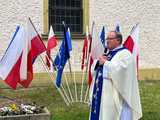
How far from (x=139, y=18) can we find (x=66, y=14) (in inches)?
95.2

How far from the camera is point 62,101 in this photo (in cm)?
1272

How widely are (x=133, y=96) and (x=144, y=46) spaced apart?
932 cm

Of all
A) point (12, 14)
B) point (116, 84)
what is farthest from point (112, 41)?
point (12, 14)

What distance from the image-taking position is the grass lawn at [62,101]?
1091 centimetres

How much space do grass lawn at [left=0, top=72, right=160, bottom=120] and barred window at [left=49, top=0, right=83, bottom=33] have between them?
1.91m

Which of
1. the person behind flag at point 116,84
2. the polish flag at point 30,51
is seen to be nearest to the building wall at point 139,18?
the polish flag at point 30,51

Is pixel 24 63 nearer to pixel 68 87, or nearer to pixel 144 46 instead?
pixel 68 87

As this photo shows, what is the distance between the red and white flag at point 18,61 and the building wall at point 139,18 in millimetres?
5416

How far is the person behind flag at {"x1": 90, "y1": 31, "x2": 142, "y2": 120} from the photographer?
7.27m

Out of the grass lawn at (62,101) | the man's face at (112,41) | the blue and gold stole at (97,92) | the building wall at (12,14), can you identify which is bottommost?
the grass lawn at (62,101)

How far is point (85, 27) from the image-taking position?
1589 centimetres

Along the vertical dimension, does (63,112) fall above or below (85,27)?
below

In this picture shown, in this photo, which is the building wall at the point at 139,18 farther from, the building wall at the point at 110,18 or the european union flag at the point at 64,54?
the european union flag at the point at 64,54

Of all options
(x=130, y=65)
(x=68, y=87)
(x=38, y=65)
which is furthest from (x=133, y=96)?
(x=38, y=65)
